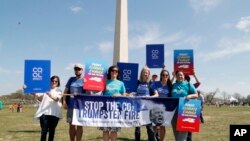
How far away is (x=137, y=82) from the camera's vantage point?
32.5 feet

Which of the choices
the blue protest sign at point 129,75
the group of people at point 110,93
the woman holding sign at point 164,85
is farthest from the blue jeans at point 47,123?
the woman holding sign at point 164,85

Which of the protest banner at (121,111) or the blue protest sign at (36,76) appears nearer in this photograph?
the protest banner at (121,111)

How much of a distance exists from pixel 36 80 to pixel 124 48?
29471 millimetres

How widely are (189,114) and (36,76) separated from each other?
3354mm

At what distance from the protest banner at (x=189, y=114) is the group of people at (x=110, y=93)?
0.13 metres

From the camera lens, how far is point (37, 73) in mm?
8875

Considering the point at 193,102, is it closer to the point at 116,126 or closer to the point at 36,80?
the point at 116,126

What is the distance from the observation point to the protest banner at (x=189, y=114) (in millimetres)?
8609

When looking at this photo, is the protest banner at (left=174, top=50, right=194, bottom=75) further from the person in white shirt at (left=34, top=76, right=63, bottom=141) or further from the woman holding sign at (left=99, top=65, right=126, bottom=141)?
the person in white shirt at (left=34, top=76, right=63, bottom=141)

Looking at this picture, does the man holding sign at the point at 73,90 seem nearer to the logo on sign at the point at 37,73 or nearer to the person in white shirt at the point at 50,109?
the person in white shirt at the point at 50,109

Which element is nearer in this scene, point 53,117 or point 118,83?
point 118,83

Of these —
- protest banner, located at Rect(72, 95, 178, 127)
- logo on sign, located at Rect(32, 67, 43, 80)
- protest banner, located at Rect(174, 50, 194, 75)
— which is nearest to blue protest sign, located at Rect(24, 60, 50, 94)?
logo on sign, located at Rect(32, 67, 43, 80)

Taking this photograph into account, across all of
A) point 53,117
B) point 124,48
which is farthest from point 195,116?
point 124,48

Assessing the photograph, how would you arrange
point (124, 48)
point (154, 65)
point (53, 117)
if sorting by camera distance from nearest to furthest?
point (53, 117), point (154, 65), point (124, 48)
